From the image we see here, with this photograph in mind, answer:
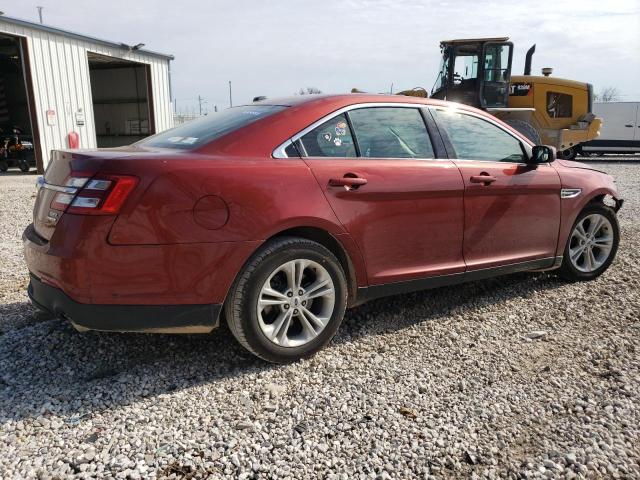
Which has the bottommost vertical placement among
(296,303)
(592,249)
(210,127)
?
(592,249)

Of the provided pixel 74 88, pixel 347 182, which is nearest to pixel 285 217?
pixel 347 182

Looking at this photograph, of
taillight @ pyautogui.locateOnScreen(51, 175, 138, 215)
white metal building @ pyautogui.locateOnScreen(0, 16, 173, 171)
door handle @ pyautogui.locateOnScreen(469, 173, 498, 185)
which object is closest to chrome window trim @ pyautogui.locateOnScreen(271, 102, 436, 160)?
door handle @ pyautogui.locateOnScreen(469, 173, 498, 185)

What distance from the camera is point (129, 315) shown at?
271 centimetres

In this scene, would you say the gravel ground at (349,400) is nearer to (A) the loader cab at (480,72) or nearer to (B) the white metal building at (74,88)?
(A) the loader cab at (480,72)

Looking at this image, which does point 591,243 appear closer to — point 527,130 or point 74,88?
point 527,130

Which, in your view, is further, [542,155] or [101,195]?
[542,155]

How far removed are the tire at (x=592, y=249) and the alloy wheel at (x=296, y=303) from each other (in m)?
2.51

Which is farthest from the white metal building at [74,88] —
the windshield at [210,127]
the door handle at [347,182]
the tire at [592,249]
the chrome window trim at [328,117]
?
the tire at [592,249]

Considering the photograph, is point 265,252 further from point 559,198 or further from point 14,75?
point 14,75

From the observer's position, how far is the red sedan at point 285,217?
2.65 m

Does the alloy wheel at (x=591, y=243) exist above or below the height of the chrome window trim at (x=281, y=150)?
below

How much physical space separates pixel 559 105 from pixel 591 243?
12.1 metres

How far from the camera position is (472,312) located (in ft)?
13.2

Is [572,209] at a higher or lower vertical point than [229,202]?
lower
